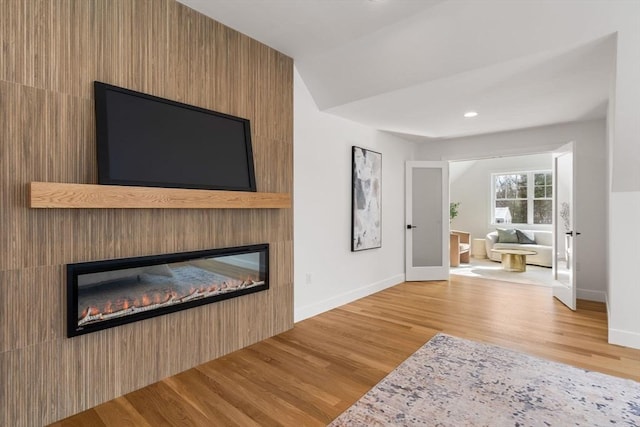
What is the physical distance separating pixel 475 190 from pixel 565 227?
4.86 metres

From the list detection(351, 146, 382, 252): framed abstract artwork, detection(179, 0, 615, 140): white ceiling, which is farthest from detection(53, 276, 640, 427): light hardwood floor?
detection(179, 0, 615, 140): white ceiling

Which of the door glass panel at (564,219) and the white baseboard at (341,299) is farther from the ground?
the door glass panel at (564,219)

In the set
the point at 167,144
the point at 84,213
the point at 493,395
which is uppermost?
the point at 167,144

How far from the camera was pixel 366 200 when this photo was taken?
15.3 feet

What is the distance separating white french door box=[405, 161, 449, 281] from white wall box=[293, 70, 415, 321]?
819mm

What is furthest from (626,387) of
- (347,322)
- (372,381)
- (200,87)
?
(200,87)

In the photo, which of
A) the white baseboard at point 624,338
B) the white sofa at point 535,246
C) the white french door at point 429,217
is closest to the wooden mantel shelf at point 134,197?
the white baseboard at point 624,338

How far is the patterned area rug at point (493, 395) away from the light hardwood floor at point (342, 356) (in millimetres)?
148

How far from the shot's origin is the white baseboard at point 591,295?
172 inches

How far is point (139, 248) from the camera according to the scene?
2244 millimetres

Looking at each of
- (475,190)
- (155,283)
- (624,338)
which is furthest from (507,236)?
(155,283)

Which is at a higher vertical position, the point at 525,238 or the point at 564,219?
the point at 564,219

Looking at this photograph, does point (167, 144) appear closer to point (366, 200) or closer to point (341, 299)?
point (341, 299)

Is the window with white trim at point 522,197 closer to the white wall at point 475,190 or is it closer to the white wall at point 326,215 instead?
the white wall at point 475,190
